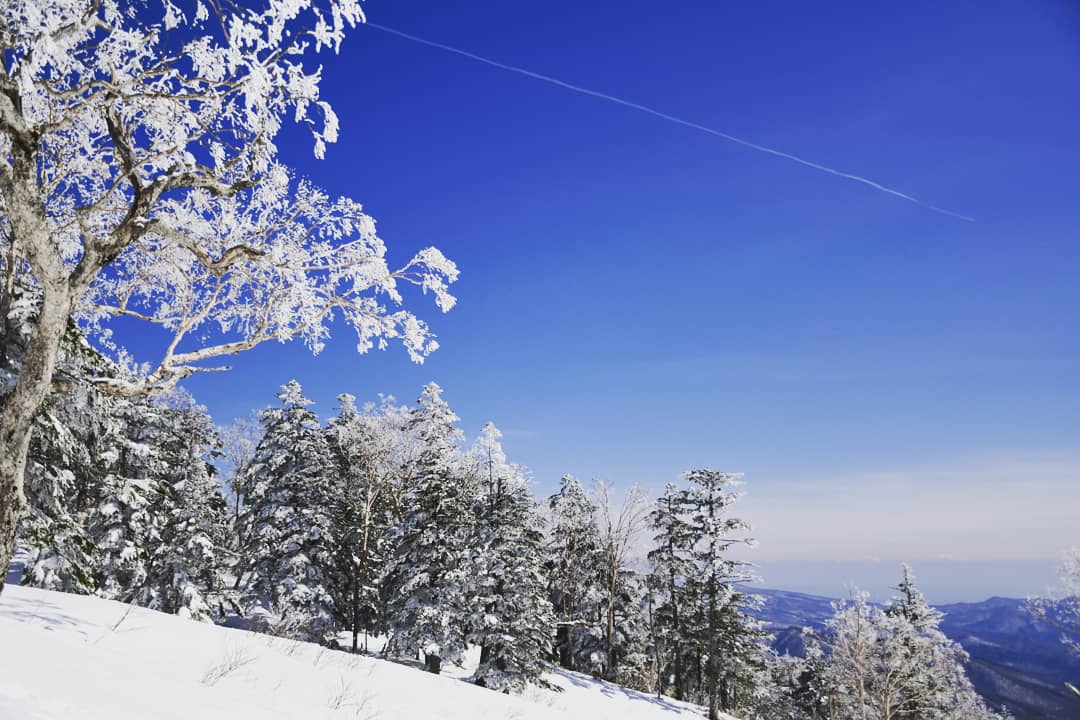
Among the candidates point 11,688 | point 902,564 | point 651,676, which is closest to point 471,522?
point 651,676

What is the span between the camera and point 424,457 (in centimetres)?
2453

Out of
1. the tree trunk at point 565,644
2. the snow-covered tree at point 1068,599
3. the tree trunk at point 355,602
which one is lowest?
the tree trunk at point 565,644

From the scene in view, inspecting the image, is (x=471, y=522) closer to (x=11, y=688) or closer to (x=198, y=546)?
(x=198, y=546)

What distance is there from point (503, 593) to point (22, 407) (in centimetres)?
2015

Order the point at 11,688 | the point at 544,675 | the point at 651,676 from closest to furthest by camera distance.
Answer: the point at 11,688, the point at 544,675, the point at 651,676

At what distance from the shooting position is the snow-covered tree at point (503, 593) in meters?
21.9

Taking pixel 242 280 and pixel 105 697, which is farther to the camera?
pixel 242 280

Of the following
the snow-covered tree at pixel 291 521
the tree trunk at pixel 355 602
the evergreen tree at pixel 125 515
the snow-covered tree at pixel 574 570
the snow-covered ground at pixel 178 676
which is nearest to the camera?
the snow-covered ground at pixel 178 676

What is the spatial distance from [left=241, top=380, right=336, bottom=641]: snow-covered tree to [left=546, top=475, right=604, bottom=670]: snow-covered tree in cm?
1443

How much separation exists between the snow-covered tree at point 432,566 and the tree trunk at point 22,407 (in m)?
18.7

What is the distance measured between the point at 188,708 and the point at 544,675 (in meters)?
24.2

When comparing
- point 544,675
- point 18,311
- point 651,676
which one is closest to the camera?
point 18,311

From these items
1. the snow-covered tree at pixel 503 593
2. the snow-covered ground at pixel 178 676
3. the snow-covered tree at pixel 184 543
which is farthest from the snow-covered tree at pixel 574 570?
the snow-covered ground at pixel 178 676

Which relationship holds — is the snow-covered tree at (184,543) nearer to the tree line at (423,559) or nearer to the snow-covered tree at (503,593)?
the tree line at (423,559)
